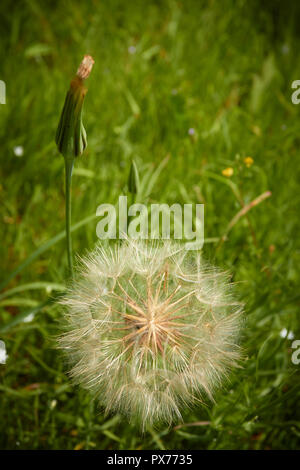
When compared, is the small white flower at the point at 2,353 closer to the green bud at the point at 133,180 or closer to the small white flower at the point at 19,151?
the green bud at the point at 133,180

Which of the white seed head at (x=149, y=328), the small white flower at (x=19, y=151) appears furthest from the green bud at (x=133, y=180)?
the small white flower at (x=19, y=151)

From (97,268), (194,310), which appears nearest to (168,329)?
(194,310)

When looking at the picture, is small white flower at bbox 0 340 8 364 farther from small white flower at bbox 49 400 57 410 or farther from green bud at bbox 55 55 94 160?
green bud at bbox 55 55 94 160

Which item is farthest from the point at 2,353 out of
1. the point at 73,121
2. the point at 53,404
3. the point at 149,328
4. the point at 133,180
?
the point at 73,121

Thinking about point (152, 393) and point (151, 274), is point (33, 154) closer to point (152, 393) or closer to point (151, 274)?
point (151, 274)
